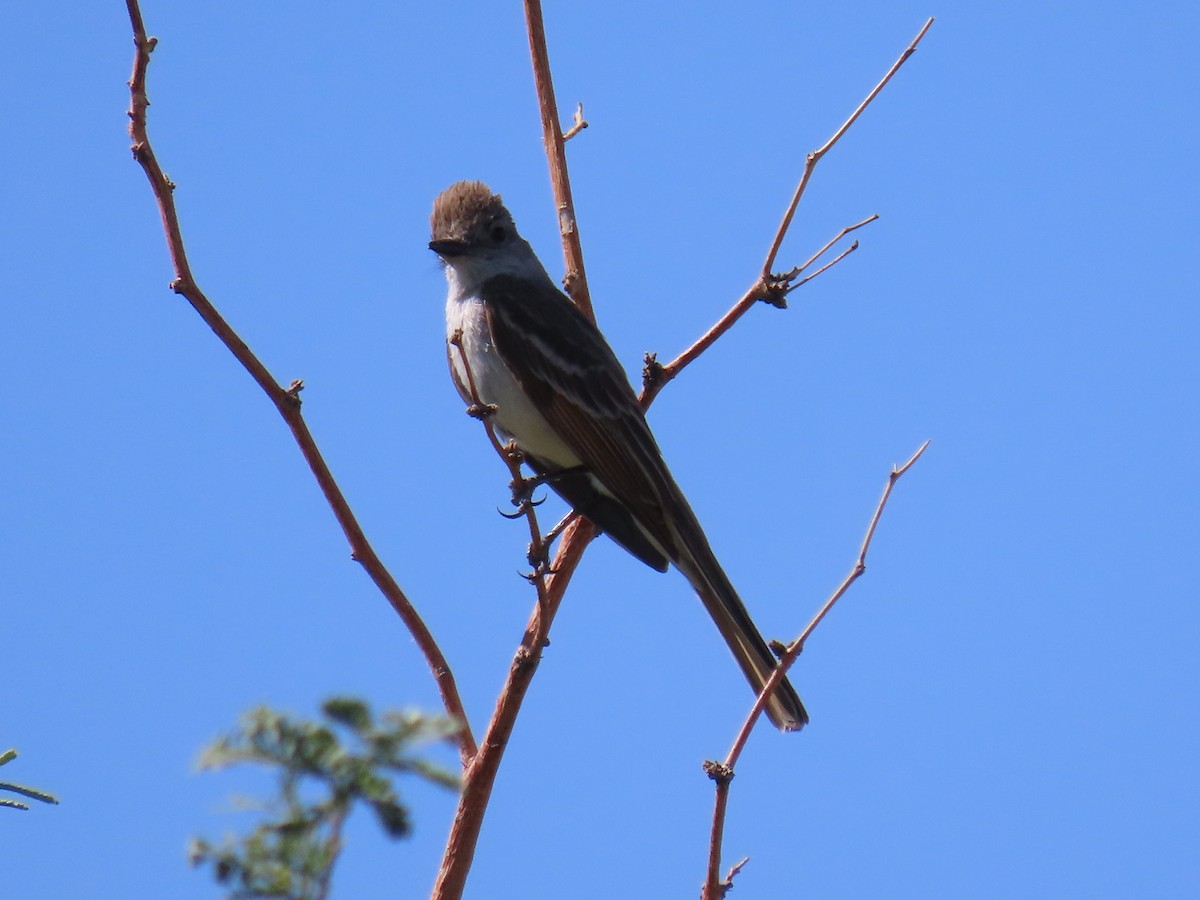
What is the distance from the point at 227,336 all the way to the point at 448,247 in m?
3.15

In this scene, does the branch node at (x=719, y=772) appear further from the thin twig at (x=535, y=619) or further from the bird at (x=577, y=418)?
the bird at (x=577, y=418)

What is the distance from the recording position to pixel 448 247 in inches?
248

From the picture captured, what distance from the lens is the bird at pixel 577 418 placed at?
5.72 metres

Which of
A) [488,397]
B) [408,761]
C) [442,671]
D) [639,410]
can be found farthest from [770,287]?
[408,761]

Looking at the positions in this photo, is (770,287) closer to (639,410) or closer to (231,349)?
(639,410)

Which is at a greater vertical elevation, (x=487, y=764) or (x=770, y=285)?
(x=770, y=285)

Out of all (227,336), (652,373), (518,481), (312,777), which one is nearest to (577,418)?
(652,373)

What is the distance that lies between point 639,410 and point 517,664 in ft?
7.09

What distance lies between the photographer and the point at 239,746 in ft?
6.04

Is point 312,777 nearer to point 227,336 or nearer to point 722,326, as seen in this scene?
point 227,336

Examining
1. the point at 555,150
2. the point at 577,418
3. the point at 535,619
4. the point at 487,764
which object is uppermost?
the point at 555,150

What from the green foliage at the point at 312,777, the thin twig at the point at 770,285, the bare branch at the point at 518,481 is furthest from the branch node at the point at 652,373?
the green foliage at the point at 312,777

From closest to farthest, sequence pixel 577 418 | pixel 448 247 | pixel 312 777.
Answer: pixel 312 777, pixel 577 418, pixel 448 247

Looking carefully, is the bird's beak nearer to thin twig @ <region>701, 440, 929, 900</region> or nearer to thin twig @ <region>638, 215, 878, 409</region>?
thin twig @ <region>638, 215, 878, 409</region>
